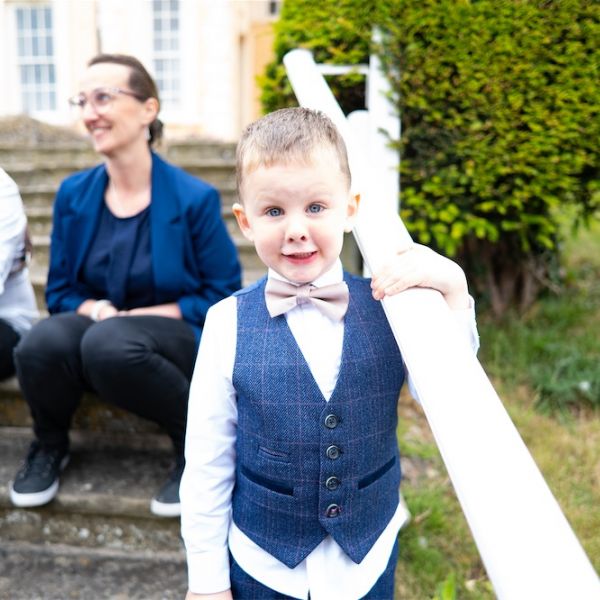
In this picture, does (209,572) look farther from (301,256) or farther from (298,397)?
(301,256)

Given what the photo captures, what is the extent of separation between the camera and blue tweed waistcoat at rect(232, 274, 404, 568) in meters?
1.05

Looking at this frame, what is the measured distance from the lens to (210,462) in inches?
45.4

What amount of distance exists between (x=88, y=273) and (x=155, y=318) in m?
0.30

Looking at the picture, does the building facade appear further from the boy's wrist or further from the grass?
the boy's wrist

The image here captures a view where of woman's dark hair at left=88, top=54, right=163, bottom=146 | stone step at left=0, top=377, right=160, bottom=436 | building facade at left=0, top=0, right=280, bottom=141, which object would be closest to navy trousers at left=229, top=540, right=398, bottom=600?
stone step at left=0, top=377, right=160, bottom=436

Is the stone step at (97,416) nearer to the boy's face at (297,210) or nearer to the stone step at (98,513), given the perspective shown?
the stone step at (98,513)

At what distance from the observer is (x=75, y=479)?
75.1 inches

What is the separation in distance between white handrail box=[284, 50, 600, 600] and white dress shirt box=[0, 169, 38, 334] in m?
1.36

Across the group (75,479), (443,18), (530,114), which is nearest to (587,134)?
(530,114)

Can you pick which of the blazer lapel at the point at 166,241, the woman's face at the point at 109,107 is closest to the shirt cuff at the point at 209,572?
the blazer lapel at the point at 166,241

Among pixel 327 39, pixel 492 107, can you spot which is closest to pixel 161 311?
pixel 327 39

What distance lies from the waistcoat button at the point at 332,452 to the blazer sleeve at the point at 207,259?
95 centimetres

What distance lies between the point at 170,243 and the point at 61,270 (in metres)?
0.39

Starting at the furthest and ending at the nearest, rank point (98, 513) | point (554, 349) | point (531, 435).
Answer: point (554, 349), point (531, 435), point (98, 513)
